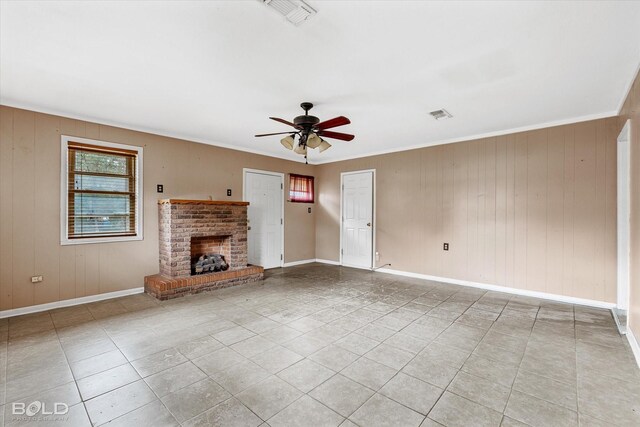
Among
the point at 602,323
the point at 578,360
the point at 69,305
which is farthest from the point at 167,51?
the point at 602,323

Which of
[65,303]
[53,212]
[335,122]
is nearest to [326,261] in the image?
[335,122]

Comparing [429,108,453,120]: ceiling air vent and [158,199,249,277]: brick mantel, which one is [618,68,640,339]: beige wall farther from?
[158,199,249,277]: brick mantel

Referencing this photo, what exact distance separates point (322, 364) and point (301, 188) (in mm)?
5009

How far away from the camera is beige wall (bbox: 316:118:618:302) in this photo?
3863mm

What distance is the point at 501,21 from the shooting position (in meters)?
2.03

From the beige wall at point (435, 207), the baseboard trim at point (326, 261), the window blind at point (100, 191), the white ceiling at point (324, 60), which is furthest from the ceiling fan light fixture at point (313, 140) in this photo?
the baseboard trim at point (326, 261)

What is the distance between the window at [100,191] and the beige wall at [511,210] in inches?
171

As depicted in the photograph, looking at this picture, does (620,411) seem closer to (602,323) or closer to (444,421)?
(444,421)

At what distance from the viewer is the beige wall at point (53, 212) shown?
3498 millimetres

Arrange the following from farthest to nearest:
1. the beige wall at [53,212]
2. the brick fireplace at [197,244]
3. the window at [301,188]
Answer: the window at [301,188]
the brick fireplace at [197,244]
the beige wall at [53,212]

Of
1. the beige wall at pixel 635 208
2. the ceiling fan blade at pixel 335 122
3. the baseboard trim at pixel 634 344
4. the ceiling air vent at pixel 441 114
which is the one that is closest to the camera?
the baseboard trim at pixel 634 344

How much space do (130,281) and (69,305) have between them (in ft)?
2.40

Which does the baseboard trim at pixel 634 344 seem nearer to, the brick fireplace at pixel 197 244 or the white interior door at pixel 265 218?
the brick fireplace at pixel 197 244

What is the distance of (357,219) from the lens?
6449 millimetres
